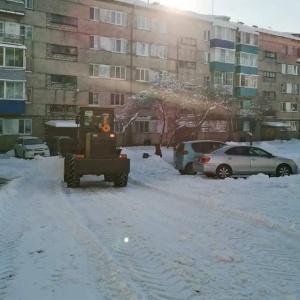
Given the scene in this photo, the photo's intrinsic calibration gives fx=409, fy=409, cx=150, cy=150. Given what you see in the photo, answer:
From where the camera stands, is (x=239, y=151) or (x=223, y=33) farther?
(x=223, y=33)

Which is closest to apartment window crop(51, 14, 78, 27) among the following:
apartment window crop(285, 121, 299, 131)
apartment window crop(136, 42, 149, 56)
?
apartment window crop(136, 42, 149, 56)

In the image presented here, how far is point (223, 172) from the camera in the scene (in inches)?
656

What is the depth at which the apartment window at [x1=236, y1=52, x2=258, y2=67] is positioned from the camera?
51719 millimetres

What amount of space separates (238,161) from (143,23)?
31347mm

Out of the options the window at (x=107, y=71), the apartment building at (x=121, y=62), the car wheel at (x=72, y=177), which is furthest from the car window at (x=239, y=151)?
the window at (x=107, y=71)

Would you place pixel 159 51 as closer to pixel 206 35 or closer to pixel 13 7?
pixel 206 35

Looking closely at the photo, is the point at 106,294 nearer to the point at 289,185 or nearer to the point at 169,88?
the point at 289,185

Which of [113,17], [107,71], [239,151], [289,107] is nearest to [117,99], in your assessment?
[107,71]

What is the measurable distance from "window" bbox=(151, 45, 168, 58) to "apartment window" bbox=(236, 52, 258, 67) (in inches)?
440

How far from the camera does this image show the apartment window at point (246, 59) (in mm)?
51719

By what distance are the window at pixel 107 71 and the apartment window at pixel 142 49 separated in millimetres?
2711

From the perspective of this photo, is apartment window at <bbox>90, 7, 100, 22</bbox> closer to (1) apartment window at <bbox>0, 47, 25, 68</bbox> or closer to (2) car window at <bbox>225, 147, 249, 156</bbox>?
(1) apartment window at <bbox>0, 47, 25, 68</bbox>

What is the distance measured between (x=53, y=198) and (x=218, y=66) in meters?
41.1

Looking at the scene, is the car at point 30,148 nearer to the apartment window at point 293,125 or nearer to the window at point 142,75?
the window at point 142,75
